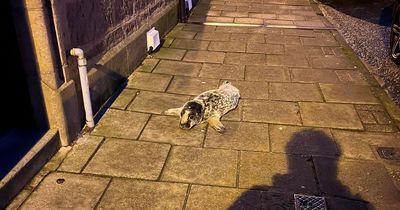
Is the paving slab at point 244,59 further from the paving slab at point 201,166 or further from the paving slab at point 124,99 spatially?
the paving slab at point 201,166

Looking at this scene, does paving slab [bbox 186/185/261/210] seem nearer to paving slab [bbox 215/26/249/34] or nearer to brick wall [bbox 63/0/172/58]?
brick wall [bbox 63/0/172/58]

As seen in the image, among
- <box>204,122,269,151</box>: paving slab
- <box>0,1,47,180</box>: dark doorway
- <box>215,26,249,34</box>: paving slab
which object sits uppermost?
<box>0,1,47,180</box>: dark doorway

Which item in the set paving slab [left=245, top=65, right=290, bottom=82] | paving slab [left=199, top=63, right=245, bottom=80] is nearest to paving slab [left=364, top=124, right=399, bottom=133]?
paving slab [left=245, top=65, right=290, bottom=82]

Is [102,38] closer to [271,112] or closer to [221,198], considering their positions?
[271,112]

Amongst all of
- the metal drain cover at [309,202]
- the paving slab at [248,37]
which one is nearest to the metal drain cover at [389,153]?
the metal drain cover at [309,202]

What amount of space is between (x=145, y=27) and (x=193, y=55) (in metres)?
0.90

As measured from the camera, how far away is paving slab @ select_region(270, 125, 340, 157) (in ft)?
12.1

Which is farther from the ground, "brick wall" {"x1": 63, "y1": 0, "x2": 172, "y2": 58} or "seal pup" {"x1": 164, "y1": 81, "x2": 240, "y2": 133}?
"brick wall" {"x1": 63, "y1": 0, "x2": 172, "y2": 58}

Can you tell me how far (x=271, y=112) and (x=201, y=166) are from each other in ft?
4.55

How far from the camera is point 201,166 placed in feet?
11.3

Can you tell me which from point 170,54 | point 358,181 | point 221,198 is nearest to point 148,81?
point 170,54

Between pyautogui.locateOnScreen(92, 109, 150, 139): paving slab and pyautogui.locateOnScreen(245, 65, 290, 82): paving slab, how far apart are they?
1.89 meters

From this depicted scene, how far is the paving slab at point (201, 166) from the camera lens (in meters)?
3.26

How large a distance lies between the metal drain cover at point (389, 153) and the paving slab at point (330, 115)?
1.38ft
